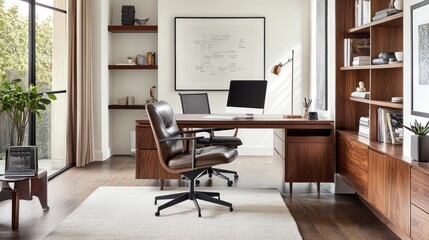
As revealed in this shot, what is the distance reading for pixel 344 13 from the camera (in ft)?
17.7

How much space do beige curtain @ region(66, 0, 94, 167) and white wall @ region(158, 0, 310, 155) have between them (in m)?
1.09

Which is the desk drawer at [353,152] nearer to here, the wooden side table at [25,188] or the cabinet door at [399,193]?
the cabinet door at [399,193]

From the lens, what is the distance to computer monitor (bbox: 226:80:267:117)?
18.5 ft

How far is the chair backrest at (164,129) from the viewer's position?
14.9 feet

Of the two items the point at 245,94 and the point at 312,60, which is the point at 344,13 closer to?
the point at 245,94

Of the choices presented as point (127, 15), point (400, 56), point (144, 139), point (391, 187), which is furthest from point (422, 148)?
point (127, 15)

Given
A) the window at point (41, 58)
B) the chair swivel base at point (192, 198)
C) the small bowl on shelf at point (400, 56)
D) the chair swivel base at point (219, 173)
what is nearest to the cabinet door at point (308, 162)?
the chair swivel base at point (219, 173)

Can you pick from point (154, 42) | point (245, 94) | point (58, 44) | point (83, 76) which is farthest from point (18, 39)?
point (154, 42)

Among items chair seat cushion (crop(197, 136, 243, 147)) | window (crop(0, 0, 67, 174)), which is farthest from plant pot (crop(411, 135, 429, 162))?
window (crop(0, 0, 67, 174))

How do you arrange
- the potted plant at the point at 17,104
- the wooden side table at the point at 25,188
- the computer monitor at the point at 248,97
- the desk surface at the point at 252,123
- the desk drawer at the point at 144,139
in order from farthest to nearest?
the computer monitor at the point at 248,97 → the desk drawer at the point at 144,139 → the desk surface at the point at 252,123 → the potted plant at the point at 17,104 → the wooden side table at the point at 25,188

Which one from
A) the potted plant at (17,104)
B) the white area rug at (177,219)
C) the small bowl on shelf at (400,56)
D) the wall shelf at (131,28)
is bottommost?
the white area rug at (177,219)

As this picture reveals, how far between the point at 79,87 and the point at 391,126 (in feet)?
13.3

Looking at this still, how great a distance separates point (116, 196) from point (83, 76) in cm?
237

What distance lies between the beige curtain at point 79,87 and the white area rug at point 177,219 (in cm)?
185
